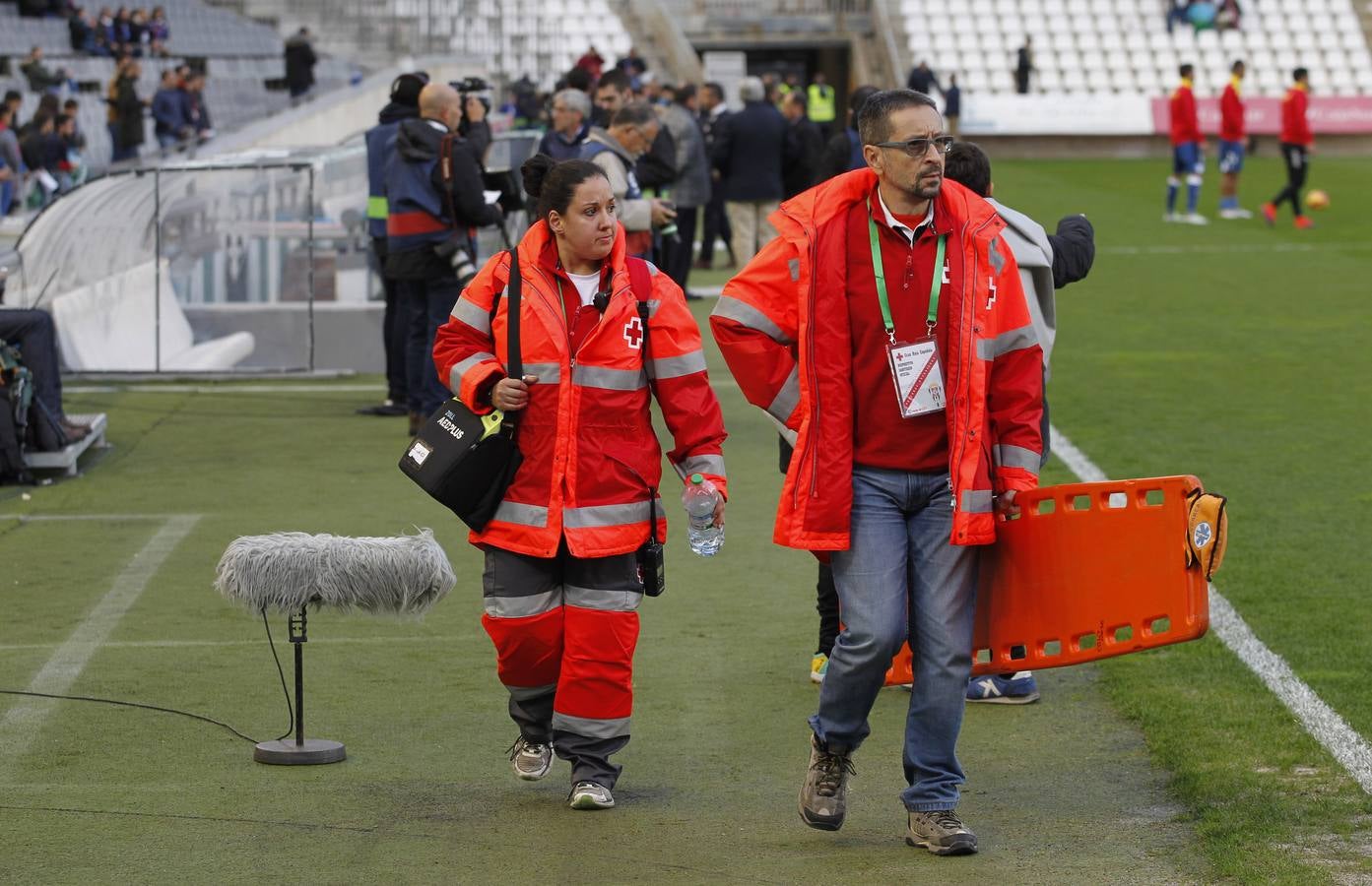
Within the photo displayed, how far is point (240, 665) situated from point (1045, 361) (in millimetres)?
3204

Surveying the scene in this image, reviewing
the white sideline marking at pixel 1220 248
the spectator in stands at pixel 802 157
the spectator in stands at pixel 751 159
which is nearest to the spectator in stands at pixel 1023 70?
the white sideline marking at pixel 1220 248

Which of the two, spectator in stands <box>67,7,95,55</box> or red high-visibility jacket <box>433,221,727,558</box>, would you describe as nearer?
red high-visibility jacket <box>433,221,727,558</box>

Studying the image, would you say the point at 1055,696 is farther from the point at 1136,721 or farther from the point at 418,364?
the point at 418,364

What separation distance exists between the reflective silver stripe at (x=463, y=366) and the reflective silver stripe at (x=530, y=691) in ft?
2.80

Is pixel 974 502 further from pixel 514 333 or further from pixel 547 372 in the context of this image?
pixel 514 333

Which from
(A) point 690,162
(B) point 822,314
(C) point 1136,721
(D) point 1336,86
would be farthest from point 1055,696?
(D) point 1336,86

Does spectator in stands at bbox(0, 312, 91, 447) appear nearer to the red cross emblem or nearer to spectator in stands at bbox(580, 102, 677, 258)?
spectator in stands at bbox(580, 102, 677, 258)

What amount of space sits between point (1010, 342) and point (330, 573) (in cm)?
202

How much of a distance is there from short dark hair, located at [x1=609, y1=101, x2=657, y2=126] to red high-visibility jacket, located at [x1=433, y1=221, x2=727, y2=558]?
18.1 feet

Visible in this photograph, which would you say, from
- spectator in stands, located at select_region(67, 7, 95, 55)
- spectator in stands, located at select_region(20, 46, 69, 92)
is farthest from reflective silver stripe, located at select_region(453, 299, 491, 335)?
spectator in stands, located at select_region(67, 7, 95, 55)

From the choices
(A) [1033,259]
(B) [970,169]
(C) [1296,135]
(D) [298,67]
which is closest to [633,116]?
(B) [970,169]

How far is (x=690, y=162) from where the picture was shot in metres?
18.6

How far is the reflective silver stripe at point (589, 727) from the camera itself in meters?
5.71

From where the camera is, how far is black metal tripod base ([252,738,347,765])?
6129mm
